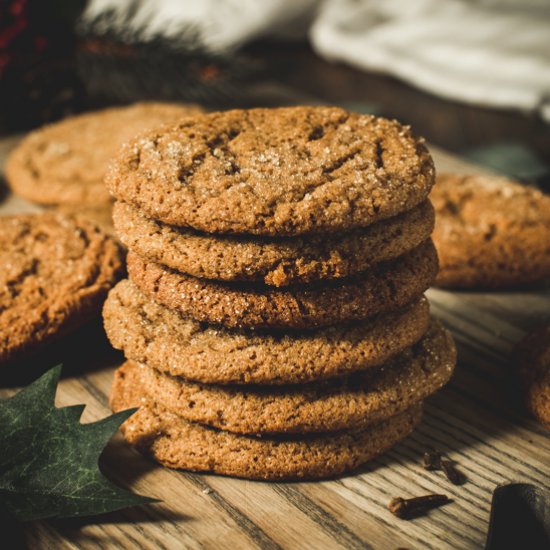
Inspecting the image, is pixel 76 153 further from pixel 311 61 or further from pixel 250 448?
pixel 311 61

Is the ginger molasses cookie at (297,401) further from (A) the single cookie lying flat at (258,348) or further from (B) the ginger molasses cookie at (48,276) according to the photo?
(B) the ginger molasses cookie at (48,276)

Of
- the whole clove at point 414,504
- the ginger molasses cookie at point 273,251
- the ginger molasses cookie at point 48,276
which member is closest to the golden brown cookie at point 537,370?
the whole clove at point 414,504

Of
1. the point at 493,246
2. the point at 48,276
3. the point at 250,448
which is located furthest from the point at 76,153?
the point at 250,448

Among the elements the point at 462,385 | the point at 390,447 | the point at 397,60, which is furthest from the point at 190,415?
the point at 397,60

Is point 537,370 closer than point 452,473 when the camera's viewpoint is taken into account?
No

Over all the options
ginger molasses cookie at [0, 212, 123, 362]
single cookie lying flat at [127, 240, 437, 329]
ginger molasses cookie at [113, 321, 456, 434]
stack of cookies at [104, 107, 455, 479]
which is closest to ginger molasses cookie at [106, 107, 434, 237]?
stack of cookies at [104, 107, 455, 479]

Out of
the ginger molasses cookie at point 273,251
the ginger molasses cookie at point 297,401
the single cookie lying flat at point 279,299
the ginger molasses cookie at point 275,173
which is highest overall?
the ginger molasses cookie at point 275,173
